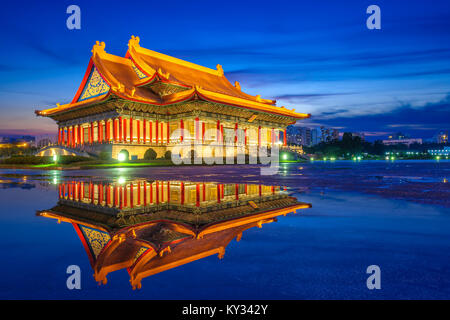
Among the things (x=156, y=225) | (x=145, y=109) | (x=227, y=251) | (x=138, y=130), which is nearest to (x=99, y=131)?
(x=138, y=130)

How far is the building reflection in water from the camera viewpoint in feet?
9.23

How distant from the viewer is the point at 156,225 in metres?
4.34

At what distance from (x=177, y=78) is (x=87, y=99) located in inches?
433

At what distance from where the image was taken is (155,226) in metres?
4.27

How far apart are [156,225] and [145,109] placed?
1394 inches

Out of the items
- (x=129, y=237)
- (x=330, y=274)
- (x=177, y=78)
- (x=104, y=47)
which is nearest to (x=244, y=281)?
(x=330, y=274)

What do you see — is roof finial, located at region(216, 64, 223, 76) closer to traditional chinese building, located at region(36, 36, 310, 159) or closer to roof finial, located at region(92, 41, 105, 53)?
traditional chinese building, located at region(36, 36, 310, 159)

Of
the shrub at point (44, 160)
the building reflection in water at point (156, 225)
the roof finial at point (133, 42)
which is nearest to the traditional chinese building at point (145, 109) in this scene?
the roof finial at point (133, 42)

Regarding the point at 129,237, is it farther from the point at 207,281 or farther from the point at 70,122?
the point at 70,122

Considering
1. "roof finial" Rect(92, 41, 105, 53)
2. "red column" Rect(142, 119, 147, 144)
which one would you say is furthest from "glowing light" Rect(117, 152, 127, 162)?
"roof finial" Rect(92, 41, 105, 53)

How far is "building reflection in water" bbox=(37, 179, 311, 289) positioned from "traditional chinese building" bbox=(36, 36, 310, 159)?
27757mm

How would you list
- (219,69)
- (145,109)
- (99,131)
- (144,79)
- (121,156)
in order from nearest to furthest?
(121,156)
(145,109)
(144,79)
(99,131)
(219,69)

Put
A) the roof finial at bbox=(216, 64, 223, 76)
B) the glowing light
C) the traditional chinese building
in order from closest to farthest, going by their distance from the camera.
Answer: the glowing light, the traditional chinese building, the roof finial at bbox=(216, 64, 223, 76)

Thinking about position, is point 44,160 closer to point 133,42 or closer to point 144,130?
point 144,130
